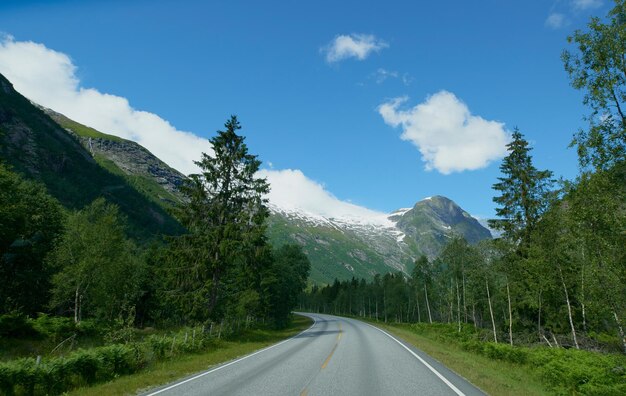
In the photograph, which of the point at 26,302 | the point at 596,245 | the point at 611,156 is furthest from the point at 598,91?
the point at 26,302

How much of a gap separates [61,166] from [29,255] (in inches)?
5657

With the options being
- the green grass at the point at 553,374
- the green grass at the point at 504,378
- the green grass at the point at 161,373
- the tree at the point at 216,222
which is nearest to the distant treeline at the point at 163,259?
the tree at the point at 216,222

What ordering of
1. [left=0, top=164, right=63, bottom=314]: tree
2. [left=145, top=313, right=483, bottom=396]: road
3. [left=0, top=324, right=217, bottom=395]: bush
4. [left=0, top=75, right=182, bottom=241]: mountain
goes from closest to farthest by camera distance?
[left=145, top=313, right=483, bottom=396]: road < [left=0, top=324, right=217, bottom=395]: bush < [left=0, top=164, right=63, bottom=314]: tree < [left=0, top=75, right=182, bottom=241]: mountain

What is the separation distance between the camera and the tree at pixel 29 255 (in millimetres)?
38094

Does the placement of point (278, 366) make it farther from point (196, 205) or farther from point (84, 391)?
point (196, 205)

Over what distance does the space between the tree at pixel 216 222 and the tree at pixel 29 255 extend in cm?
1944

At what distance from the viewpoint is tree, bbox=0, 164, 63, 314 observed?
3809cm

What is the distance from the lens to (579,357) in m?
14.2

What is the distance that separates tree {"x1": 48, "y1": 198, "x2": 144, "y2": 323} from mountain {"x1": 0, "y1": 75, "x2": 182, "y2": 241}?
101132mm

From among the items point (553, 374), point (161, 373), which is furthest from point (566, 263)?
point (161, 373)

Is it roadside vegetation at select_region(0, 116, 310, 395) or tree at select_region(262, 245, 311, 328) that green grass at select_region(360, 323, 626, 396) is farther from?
tree at select_region(262, 245, 311, 328)

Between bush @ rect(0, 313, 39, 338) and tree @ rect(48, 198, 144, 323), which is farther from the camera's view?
tree @ rect(48, 198, 144, 323)

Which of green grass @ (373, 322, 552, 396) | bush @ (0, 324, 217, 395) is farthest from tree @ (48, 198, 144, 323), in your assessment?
green grass @ (373, 322, 552, 396)

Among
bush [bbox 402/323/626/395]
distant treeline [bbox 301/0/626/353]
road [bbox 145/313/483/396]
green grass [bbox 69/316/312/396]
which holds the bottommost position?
green grass [bbox 69/316/312/396]
